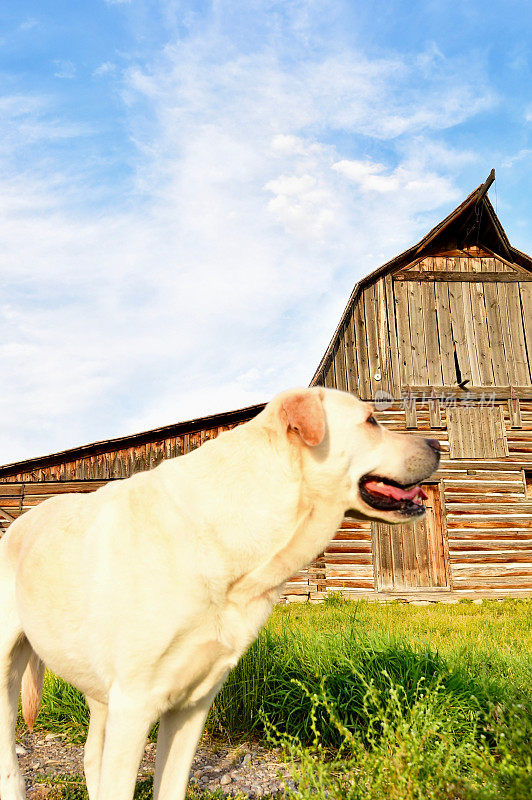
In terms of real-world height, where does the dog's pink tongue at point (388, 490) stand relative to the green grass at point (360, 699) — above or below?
above

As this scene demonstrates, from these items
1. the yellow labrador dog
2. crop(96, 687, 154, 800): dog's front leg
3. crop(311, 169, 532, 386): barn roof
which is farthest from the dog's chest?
crop(311, 169, 532, 386): barn roof

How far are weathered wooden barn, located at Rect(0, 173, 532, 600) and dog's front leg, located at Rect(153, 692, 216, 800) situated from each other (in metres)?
11.5

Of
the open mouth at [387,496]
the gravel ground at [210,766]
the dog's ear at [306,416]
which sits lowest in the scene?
the gravel ground at [210,766]

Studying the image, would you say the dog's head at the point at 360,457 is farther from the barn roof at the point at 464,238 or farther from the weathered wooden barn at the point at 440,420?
the barn roof at the point at 464,238

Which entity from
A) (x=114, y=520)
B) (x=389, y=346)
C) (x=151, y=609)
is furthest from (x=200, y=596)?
(x=389, y=346)

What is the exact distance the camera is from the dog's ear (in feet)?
8.48

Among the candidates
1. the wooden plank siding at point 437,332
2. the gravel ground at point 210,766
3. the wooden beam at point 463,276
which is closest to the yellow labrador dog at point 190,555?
the gravel ground at point 210,766

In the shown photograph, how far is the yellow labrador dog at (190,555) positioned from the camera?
8.04ft

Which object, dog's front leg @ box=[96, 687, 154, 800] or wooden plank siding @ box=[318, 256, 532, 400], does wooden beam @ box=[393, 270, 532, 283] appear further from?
dog's front leg @ box=[96, 687, 154, 800]

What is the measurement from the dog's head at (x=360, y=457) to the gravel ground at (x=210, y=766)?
6.43 feet

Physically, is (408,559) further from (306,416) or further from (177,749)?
(306,416)

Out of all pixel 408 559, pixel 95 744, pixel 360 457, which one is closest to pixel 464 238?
pixel 408 559

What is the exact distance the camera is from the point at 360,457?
9.29 feet

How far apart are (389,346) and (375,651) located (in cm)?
1188
